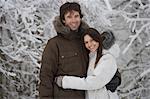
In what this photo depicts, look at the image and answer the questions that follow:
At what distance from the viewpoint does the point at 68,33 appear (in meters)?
3.28

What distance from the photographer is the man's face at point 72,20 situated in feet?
11.0

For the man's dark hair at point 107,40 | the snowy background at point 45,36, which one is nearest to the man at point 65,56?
the man's dark hair at point 107,40

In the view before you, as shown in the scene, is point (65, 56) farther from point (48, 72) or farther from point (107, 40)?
point (107, 40)

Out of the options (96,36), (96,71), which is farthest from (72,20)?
(96,71)

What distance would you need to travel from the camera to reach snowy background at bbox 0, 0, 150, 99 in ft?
18.9

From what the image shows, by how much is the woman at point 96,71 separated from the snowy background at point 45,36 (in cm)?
209

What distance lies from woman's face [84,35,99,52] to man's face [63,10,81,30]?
0.44 feet

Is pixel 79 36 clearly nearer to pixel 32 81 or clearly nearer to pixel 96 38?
pixel 96 38

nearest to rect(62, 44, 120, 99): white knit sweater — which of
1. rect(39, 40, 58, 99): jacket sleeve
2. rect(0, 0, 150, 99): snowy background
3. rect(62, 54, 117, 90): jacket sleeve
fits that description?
rect(62, 54, 117, 90): jacket sleeve

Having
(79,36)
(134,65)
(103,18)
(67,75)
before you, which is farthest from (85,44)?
(134,65)

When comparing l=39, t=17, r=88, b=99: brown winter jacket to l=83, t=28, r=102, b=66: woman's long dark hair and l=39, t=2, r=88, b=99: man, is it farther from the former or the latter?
l=83, t=28, r=102, b=66: woman's long dark hair

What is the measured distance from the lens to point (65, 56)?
328cm

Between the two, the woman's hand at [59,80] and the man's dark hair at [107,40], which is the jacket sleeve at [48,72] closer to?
the woman's hand at [59,80]

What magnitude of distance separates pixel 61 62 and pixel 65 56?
0.20 ft
